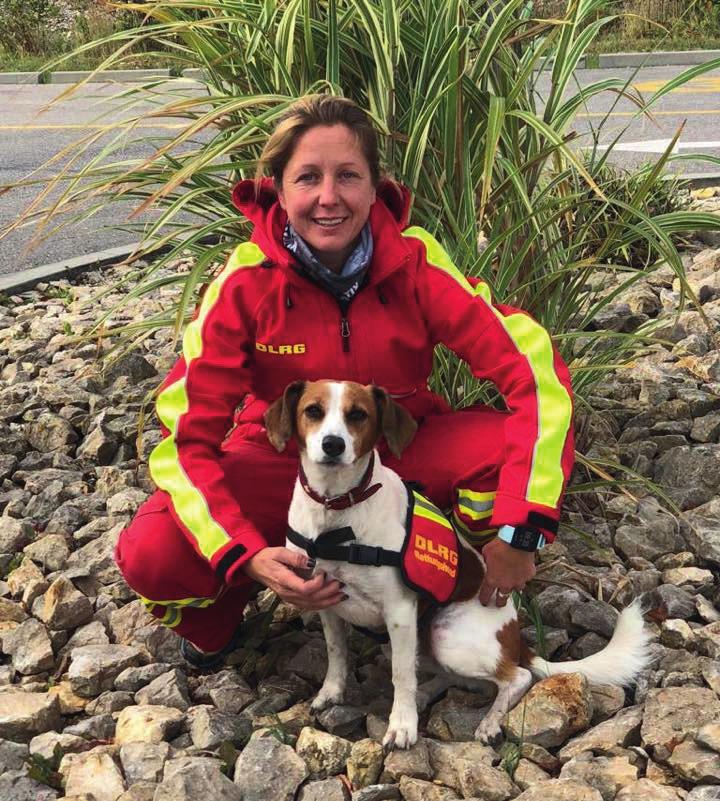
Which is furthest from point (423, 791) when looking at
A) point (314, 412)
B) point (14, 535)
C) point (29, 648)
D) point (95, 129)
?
point (95, 129)

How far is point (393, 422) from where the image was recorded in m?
2.59

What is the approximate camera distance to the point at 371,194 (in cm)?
276

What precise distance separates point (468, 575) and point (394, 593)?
0.24m

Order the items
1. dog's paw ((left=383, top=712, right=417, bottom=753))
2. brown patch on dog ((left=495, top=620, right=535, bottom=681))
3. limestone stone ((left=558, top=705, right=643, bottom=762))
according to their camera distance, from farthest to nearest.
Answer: brown patch on dog ((left=495, top=620, right=535, bottom=681)), dog's paw ((left=383, top=712, right=417, bottom=753)), limestone stone ((left=558, top=705, right=643, bottom=762))

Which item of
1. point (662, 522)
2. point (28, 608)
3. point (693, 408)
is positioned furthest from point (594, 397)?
point (28, 608)

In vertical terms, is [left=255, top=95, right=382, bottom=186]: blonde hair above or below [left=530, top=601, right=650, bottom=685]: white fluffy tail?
above

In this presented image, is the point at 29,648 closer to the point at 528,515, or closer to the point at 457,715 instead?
the point at 457,715

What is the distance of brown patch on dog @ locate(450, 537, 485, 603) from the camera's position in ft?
8.84

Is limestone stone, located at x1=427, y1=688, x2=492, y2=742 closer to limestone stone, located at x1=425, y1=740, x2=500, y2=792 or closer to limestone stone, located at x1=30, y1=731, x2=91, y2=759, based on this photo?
limestone stone, located at x1=425, y1=740, x2=500, y2=792

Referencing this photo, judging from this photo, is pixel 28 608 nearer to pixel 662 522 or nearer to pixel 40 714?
pixel 40 714

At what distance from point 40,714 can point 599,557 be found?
5.31 feet

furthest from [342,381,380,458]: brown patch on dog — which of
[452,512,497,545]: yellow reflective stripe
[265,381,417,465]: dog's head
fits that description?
[452,512,497,545]: yellow reflective stripe

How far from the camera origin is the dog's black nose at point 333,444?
7.90ft

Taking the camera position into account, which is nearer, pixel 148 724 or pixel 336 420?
pixel 336 420
